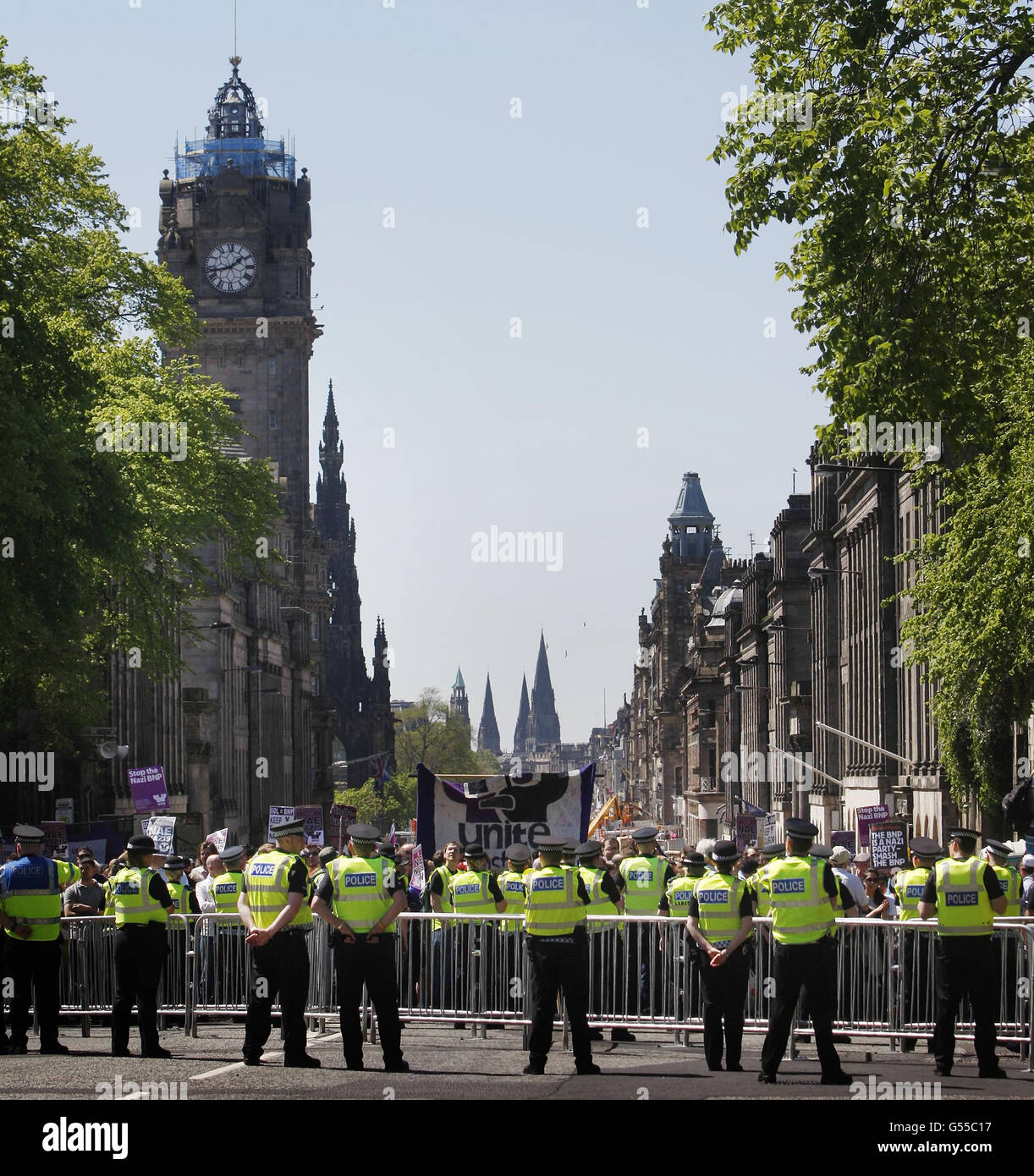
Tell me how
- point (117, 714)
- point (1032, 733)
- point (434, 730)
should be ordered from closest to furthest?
point (1032, 733), point (117, 714), point (434, 730)

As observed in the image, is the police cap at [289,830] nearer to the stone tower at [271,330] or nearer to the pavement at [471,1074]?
the pavement at [471,1074]

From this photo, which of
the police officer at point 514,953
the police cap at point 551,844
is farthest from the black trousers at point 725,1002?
the police officer at point 514,953

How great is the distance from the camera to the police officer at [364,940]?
49.9 feet

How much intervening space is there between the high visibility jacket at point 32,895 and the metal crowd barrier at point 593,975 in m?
1.37

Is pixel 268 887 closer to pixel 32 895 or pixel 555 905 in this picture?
pixel 555 905

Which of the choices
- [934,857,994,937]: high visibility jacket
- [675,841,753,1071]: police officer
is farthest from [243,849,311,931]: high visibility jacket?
[934,857,994,937]: high visibility jacket

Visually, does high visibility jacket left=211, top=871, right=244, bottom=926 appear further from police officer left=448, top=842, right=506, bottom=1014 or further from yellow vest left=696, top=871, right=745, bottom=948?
yellow vest left=696, top=871, right=745, bottom=948

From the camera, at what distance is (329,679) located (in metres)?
182

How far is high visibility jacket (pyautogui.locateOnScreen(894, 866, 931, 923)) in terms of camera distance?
17094 millimetres

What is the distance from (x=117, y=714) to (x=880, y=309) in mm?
42803

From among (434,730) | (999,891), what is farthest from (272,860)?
(434,730)
